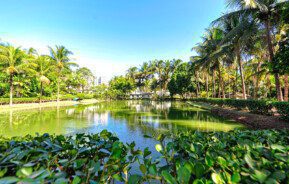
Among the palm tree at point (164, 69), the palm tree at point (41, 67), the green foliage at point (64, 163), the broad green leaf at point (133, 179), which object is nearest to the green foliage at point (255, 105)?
the green foliage at point (64, 163)

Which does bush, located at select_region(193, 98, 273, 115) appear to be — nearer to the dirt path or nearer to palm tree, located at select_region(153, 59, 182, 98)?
the dirt path

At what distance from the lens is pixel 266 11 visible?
10.9 metres

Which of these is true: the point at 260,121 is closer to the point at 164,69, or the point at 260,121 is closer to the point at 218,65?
the point at 218,65

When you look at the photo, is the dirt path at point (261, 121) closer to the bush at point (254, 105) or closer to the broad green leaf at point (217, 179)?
the bush at point (254, 105)

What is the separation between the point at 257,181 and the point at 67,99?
42410mm

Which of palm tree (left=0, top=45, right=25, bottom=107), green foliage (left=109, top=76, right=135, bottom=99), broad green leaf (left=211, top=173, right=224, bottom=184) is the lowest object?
broad green leaf (left=211, top=173, right=224, bottom=184)

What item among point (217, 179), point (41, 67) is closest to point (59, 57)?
point (41, 67)

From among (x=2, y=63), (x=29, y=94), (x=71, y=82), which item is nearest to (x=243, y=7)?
(x=2, y=63)

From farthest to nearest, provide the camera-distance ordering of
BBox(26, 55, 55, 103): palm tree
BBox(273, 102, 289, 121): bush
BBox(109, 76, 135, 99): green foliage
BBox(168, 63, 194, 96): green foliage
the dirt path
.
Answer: BBox(109, 76, 135, 99): green foliage → BBox(168, 63, 194, 96): green foliage → BBox(26, 55, 55, 103): palm tree → BBox(273, 102, 289, 121): bush → the dirt path

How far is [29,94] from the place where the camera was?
32.1 m

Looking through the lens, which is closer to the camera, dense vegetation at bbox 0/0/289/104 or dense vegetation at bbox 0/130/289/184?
dense vegetation at bbox 0/130/289/184

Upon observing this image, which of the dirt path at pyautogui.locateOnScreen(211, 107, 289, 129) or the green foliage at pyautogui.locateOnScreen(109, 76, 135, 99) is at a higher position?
the green foliage at pyautogui.locateOnScreen(109, 76, 135, 99)

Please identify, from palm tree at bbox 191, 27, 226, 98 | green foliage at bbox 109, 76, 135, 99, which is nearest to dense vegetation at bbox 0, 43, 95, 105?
green foliage at bbox 109, 76, 135, 99

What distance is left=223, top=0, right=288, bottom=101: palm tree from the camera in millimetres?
10633
